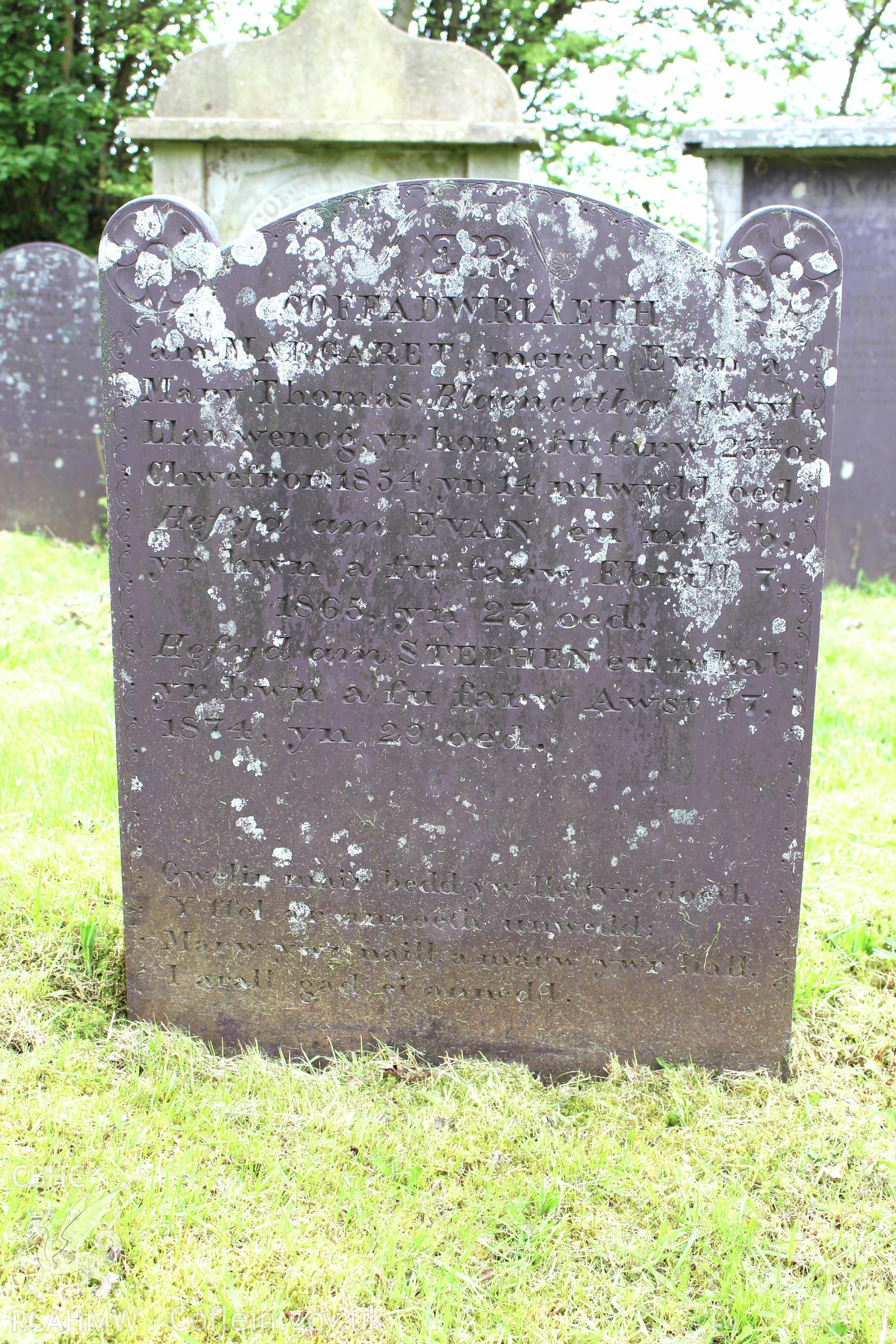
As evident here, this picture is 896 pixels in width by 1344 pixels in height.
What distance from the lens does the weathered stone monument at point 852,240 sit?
681 centimetres

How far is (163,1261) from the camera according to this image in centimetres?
193

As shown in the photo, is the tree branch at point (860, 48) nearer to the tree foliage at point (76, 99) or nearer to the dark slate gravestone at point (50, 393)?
the tree foliage at point (76, 99)

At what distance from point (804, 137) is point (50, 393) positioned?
5.80 meters

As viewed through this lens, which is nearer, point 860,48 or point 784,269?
point 784,269

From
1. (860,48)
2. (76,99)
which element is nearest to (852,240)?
(76,99)

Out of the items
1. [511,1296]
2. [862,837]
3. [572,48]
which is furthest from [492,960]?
[572,48]

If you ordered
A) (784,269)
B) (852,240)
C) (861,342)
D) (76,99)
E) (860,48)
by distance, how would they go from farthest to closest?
(860,48) < (76,99) < (861,342) < (852,240) < (784,269)

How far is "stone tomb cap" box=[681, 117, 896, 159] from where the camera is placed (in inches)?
263

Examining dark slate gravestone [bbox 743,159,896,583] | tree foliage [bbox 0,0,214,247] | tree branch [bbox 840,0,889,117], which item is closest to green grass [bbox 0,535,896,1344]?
dark slate gravestone [bbox 743,159,896,583]

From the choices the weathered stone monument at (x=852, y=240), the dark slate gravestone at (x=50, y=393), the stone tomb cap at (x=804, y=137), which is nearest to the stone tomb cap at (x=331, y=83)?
the stone tomb cap at (x=804, y=137)

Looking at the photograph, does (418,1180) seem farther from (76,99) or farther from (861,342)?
(76,99)

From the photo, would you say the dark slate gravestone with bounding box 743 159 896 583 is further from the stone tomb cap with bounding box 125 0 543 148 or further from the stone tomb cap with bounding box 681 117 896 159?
the stone tomb cap with bounding box 125 0 543 148

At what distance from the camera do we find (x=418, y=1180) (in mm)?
2162

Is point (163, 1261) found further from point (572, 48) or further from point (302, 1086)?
point (572, 48)
